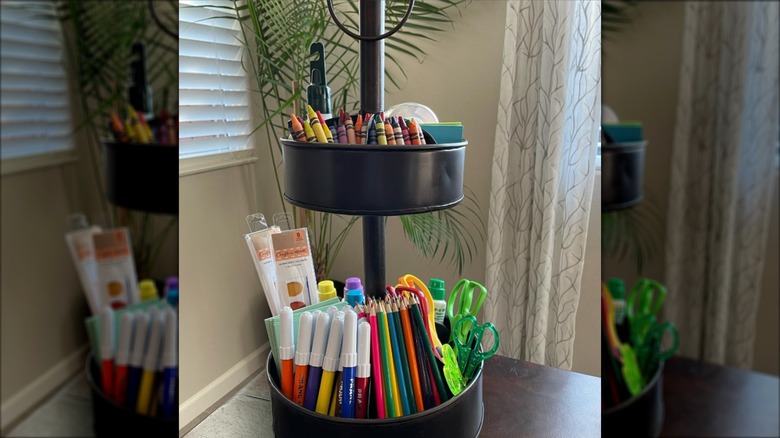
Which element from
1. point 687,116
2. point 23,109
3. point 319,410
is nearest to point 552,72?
point 319,410

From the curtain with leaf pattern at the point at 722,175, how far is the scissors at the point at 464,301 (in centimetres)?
115

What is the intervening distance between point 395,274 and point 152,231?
0.81 meters

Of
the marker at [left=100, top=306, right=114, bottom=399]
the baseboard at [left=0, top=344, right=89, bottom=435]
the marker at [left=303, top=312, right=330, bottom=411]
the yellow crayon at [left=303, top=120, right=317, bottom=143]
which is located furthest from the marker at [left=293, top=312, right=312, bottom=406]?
the baseboard at [left=0, top=344, right=89, bottom=435]

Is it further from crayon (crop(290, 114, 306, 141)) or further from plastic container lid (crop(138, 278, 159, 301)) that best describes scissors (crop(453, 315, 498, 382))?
plastic container lid (crop(138, 278, 159, 301))

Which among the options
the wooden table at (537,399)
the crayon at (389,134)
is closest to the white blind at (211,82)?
the crayon at (389,134)

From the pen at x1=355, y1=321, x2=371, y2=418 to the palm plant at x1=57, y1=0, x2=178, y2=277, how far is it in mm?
766

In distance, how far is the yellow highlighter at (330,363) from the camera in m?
0.36

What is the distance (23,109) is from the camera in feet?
3.22

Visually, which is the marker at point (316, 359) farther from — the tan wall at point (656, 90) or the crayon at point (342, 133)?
the tan wall at point (656, 90)

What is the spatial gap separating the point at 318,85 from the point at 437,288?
0.15 meters

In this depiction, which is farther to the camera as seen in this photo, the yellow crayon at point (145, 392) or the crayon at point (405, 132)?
the yellow crayon at point (145, 392)

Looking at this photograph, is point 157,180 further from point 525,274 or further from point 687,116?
point 687,116

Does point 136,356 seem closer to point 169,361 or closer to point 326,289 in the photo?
point 169,361

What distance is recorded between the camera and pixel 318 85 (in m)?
0.37
